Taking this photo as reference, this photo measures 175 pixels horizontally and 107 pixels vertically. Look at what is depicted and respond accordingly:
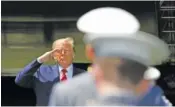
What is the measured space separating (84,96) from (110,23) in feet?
0.67

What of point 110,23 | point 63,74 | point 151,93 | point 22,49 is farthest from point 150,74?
point 22,49

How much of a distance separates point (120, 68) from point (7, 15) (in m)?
2.91

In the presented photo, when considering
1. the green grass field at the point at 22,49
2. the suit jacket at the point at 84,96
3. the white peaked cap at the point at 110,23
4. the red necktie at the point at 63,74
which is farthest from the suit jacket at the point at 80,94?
the green grass field at the point at 22,49

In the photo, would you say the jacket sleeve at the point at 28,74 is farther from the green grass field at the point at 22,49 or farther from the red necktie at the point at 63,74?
the green grass field at the point at 22,49

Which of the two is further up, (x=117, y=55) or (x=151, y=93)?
(x=117, y=55)

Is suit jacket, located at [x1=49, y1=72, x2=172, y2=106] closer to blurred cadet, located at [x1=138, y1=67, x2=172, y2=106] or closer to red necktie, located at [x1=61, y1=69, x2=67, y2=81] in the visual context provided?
blurred cadet, located at [x1=138, y1=67, x2=172, y2=106]

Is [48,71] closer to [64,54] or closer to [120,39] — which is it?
[64,54]

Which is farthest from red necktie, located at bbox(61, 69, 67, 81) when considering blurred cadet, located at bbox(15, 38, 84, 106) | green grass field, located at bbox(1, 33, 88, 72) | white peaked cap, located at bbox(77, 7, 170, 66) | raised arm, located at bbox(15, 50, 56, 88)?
white peaked cap, located at bbox(77, 7, 170, 66)

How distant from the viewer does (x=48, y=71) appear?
2.97 metres

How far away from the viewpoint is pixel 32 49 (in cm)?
394

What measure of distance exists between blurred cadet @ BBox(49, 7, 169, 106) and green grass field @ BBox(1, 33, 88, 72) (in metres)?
2.68

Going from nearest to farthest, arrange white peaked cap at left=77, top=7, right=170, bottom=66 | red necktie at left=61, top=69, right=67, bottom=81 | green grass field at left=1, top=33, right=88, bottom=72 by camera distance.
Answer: white peaked cap at left=77, top=7, right=170, bottom=66 < red necktie at left=61, top=69, right=67, bottom=81 < green grass field at left=1, top=33, right=88, bottom=72

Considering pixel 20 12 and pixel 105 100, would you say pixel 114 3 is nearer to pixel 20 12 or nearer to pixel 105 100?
pixel 20 12

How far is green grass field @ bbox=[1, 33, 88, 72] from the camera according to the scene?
3918 millimetres
